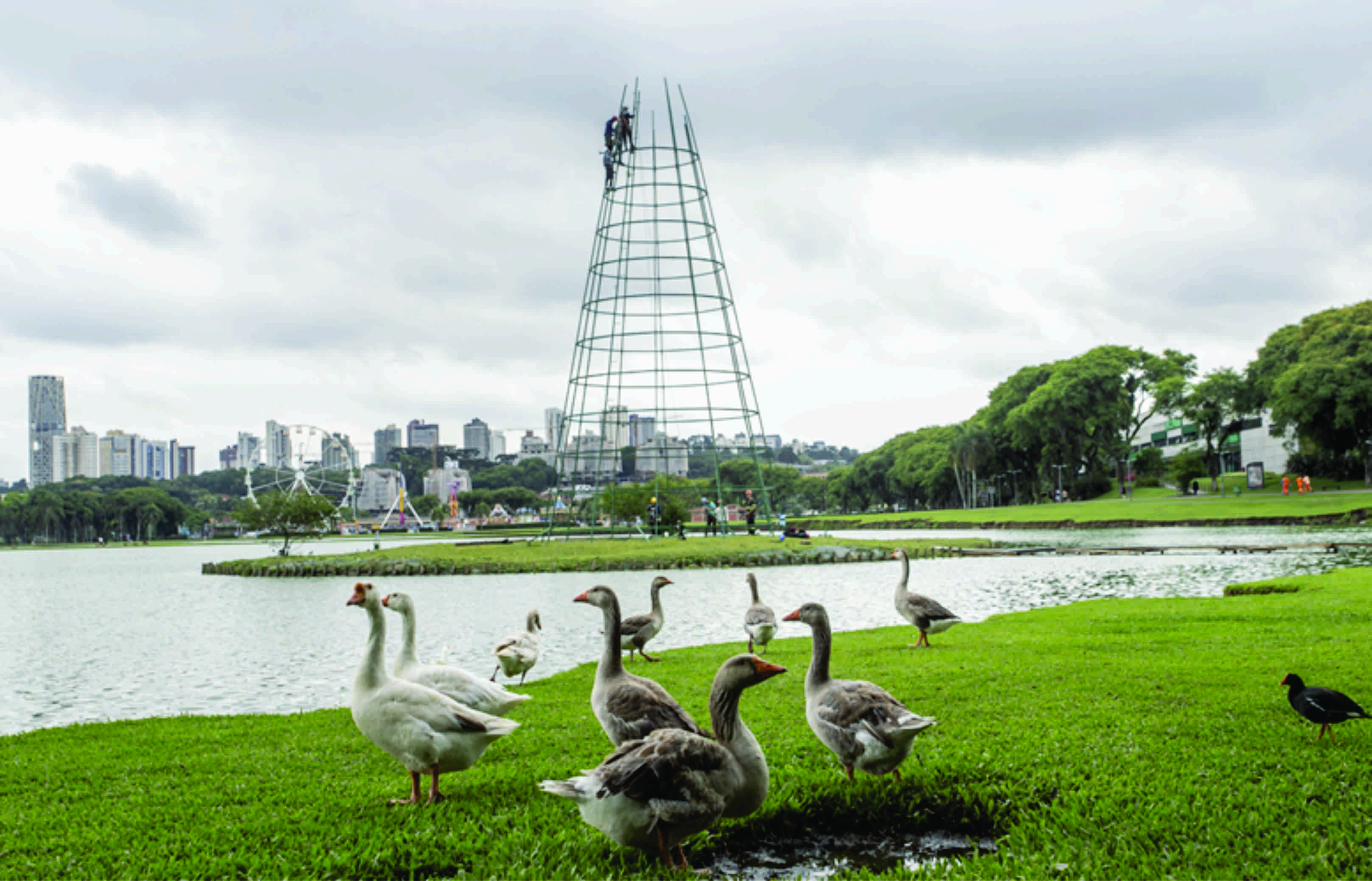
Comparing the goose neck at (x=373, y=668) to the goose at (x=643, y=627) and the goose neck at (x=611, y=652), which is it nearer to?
the goose neck at (x=611, y=652)

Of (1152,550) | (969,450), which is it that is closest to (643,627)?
(1152,550)

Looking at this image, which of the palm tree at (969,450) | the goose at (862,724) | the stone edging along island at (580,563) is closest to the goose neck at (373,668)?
the goose at (862,724)

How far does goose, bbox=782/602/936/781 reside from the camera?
6734mm

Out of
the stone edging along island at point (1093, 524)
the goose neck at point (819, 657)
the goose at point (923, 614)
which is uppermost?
the goose neck at point (819, 657)

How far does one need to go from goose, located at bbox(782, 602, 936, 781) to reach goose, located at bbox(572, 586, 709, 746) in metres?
0.99

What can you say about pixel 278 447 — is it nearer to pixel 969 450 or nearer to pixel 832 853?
pixel 969 450

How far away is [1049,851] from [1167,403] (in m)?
98.2

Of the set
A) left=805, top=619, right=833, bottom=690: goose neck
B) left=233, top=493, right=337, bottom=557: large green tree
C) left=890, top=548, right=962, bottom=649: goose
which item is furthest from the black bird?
left=233, top=493, right=337, bottom=557: large green tree

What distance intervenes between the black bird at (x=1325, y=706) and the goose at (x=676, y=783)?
4.59 metres

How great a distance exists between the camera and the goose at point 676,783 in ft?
17.6

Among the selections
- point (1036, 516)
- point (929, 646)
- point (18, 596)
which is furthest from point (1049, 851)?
point (1036, 516)

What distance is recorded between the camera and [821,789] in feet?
23.3

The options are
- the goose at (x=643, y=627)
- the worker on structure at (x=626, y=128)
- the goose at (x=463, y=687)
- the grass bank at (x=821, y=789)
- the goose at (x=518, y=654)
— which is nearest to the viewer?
the grass bank at (x=821, y=789)

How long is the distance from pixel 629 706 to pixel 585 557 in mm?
32629
